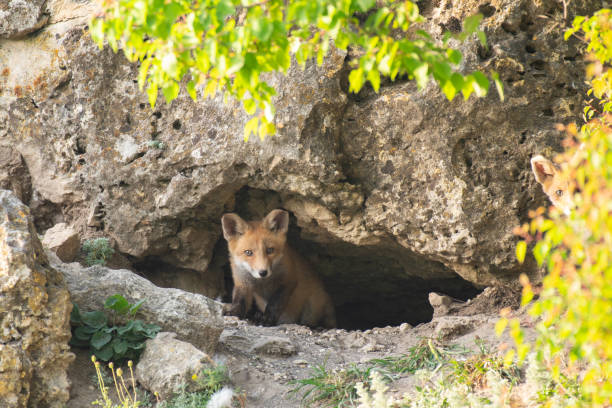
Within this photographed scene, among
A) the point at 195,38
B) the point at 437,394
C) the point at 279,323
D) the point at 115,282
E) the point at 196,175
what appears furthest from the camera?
the point at 279,323

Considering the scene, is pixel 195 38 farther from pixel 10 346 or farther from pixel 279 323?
pixel 279 323

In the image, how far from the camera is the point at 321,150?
5.47 meters

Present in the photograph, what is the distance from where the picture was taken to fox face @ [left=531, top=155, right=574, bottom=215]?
4.61m

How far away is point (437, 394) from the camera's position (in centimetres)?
381

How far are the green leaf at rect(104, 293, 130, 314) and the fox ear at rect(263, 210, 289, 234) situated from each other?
235cm

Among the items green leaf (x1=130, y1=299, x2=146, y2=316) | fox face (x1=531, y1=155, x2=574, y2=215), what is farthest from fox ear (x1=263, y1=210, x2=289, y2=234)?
fox face (x1=531, y1=155, x2=574, y2=215)

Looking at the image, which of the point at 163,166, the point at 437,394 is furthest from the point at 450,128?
the point at 163,166

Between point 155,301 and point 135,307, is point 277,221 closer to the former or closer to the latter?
point 155,301

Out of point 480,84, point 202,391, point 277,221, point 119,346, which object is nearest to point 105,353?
point 119,346

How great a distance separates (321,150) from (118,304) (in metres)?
2.22

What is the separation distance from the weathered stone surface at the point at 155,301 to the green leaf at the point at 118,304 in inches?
5.0

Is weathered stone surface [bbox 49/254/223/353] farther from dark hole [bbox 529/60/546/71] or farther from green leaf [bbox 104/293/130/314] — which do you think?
dark hole [bbox 529/60/546/71]

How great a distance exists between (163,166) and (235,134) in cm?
85

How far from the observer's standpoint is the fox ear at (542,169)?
4.64 meters
